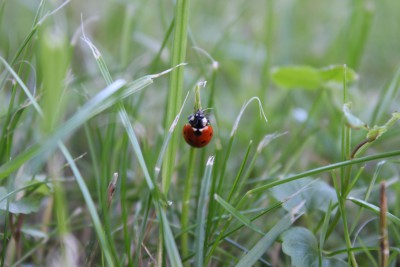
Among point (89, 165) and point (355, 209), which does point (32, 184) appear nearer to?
point (89, 165)

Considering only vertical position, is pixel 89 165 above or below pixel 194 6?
below

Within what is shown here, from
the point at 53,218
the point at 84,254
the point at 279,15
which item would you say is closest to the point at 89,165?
the point at 53,218

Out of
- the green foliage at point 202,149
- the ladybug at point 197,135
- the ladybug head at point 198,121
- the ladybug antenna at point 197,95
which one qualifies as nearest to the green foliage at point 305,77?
the green foliage at point 202,149

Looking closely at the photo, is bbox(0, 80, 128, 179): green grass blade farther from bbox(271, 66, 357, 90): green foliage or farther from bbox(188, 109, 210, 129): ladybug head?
bbox(271, 66, 357, 90): green foliage

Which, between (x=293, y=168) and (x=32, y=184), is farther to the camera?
(x=293, y=168)

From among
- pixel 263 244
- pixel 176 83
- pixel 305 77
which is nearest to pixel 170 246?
pixel 263 244

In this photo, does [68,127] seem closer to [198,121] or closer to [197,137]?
[197,137]

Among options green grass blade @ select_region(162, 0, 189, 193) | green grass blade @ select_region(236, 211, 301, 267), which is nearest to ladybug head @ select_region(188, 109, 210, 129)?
green grass blade @ select_region(162, 0, 189, 193)

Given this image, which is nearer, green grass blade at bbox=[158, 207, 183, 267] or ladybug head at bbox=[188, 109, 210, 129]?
green grass blade at bbox=[158, 207, 183, 267]
